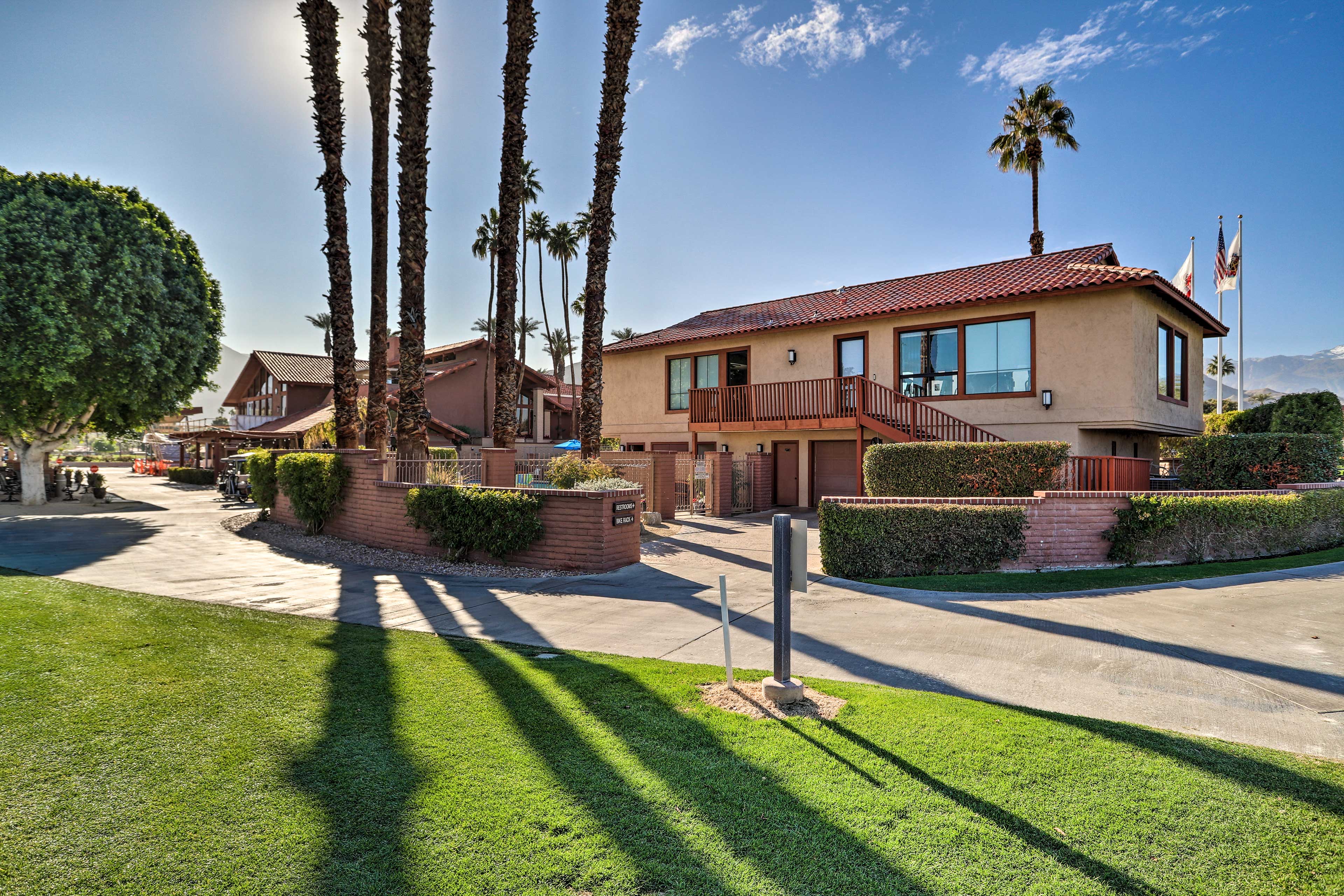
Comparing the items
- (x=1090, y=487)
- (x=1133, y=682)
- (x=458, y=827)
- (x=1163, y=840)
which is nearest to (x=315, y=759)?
(x=458, y=827)

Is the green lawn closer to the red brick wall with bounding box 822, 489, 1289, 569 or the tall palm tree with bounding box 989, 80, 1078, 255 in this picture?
the red brick wall with bounding box 822, 489, 1289, 569

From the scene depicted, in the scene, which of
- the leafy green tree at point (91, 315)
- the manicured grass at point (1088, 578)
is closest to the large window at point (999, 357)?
the manicured grass at point (1088, 578)

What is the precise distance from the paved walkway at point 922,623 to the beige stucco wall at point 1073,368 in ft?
25.7

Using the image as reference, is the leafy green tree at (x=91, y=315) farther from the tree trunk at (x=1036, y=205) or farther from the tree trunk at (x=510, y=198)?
the tree trunk at (x=1036, y=205)

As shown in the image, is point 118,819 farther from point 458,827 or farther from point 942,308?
point 942,308

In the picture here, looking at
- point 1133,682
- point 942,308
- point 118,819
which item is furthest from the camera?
point 942,308

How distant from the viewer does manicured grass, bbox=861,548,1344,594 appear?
29.6 feet

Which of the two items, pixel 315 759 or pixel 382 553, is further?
pixel 382 553

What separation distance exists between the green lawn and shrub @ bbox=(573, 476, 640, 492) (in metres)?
6.75

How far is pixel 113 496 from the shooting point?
26.5 metres

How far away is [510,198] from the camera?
632 inches

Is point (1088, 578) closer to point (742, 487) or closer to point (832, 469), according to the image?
point (742, 487)

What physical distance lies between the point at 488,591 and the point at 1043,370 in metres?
14.9

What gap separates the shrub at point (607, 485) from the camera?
39.0 feet
